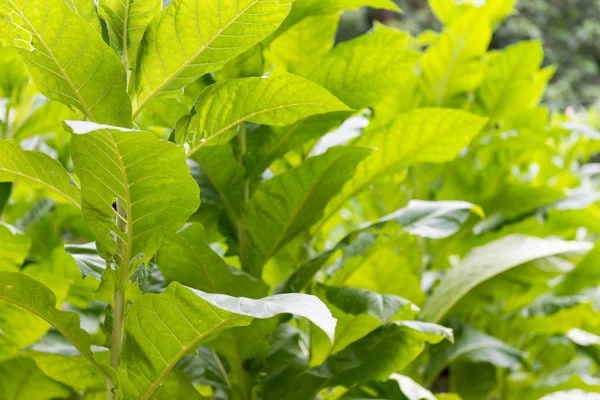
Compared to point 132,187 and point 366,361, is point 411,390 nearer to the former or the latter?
point 366,361

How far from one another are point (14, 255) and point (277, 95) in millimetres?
496

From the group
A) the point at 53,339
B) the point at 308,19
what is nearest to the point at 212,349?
the point at 53,339

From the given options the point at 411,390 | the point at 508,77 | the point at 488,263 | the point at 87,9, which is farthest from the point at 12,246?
the point at 508,77

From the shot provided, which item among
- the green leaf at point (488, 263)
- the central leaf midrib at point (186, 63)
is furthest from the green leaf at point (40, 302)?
the green leaf at point (488, 263)

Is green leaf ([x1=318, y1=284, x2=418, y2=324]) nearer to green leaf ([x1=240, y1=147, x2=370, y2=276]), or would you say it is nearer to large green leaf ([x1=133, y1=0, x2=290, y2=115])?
green leaf ([x1=240, y1=147, x2=370, y2=276])

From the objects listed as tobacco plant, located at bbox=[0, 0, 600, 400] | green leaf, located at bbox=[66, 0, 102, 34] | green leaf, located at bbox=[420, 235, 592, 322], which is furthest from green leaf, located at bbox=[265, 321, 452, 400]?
green leaf, located at bbox=[66, 0, 102, 34]

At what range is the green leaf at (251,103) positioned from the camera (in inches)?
27.3

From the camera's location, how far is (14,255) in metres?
0.94

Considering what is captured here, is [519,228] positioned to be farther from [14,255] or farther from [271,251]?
[14,255]

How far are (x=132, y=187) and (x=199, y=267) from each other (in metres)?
0.26

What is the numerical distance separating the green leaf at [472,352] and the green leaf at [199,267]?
0.66 metres

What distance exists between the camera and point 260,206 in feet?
3.00

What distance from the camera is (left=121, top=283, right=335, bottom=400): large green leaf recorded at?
0.56m

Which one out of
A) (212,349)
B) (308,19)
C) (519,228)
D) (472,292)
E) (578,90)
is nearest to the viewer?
(212,349)
